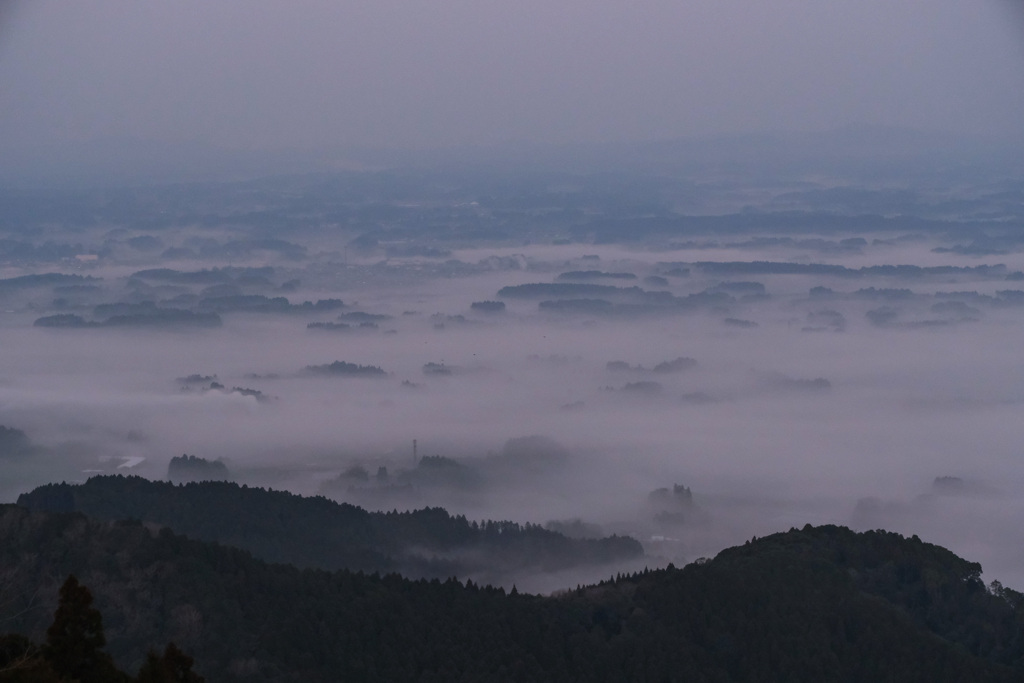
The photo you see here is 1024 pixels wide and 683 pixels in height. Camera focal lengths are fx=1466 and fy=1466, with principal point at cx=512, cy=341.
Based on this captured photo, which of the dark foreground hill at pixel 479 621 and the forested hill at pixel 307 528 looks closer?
the dark foreground hill at pixel 479 621

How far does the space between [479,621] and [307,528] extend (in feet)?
66.3

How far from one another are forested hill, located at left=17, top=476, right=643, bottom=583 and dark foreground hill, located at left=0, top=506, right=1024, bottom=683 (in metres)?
12.3

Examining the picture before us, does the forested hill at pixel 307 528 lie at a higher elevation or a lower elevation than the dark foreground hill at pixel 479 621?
higher

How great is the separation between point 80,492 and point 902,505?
225ft

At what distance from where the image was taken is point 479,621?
4247 centimetres

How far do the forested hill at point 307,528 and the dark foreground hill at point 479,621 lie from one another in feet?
40.3

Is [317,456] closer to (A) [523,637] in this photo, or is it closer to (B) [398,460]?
(B) [398,460]

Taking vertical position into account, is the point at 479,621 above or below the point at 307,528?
below

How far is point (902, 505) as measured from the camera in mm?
110688

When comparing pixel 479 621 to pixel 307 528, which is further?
pixel 307 528

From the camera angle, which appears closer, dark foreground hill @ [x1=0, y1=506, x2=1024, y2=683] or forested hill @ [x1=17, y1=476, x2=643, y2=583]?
dark foreground hill @ [x1=0, y1=506, x2=1024, y2=683]

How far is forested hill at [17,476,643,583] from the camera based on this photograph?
5916 cm

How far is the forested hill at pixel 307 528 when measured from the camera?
5916cm

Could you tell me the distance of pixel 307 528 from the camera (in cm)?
6119
